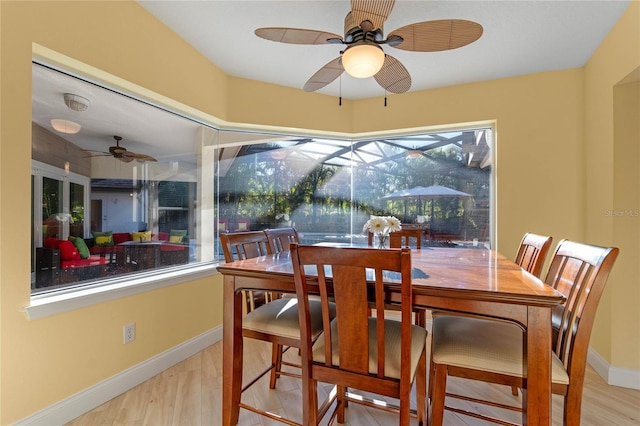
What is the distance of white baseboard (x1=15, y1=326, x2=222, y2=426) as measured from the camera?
1.64 meters

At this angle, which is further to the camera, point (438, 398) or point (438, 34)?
point (438, 34)

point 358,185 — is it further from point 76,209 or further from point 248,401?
point 76,209

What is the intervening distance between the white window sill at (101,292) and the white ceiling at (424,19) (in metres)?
1.81

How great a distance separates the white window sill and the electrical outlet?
0.69ft

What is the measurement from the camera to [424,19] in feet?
6.82

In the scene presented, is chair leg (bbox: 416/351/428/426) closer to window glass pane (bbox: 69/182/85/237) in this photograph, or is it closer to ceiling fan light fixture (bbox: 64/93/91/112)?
window glass pane (bbox: 69/182/85/237)

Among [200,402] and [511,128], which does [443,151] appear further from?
[200,402]

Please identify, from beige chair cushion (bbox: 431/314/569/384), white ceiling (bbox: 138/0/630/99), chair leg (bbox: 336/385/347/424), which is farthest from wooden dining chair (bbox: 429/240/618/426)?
white ceiling (bbox: 138/0/630/99)

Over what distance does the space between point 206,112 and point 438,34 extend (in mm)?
1958

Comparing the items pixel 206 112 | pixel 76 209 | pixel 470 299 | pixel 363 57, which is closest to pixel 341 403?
pixel 470 299

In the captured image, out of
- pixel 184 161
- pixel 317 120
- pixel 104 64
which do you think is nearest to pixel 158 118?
pixel 184 161

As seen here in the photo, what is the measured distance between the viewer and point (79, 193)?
77.7 inches

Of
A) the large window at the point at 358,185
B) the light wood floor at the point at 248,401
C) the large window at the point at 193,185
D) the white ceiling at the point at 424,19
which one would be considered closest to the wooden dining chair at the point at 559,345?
the light wood floor at the point at 248,401

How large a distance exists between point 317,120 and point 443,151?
4.50 feet
